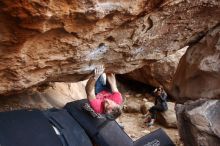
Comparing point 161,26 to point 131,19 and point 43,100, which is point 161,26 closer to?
point 131,19

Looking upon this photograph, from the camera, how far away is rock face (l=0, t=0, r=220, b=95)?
91.0 inches

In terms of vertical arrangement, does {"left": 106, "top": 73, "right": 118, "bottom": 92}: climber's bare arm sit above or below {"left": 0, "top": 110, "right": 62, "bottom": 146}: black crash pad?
above

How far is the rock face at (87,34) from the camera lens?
2311mm

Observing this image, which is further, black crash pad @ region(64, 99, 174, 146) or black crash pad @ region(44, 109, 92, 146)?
black crash pad @ region(64, 99, 174, 146)

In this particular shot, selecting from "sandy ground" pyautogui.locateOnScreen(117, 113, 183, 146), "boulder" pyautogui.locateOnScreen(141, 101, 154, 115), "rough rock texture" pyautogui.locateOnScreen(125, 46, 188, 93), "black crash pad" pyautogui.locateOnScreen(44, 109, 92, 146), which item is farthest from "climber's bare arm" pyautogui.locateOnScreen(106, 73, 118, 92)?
"rough rock texture" pyautogui.locateOnScreen(125, 46, 188, 93)

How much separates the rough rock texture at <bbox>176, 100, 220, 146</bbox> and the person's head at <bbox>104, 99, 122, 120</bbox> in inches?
22.4

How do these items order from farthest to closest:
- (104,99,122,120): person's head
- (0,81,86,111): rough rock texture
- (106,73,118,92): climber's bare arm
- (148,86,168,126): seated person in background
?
(148,86,168,126): seated person in background < (106,73,118,92): climber's bare arm < (0,81,86,111): rough rock texture < (104,99,122,120): person's head

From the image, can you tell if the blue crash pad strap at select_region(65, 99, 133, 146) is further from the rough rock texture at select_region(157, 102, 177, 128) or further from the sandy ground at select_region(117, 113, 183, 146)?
the rough rock texture at select_region(157, 102, 177, 128)

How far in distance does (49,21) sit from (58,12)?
86 mm

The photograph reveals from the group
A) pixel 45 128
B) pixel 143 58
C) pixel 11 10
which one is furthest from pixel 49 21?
pixel 143 58

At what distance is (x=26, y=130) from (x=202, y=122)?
1336 mm

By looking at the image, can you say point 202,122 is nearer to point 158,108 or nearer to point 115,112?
point 115,112

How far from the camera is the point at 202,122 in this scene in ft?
9.97

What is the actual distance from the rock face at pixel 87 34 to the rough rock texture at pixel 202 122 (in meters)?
0.57
